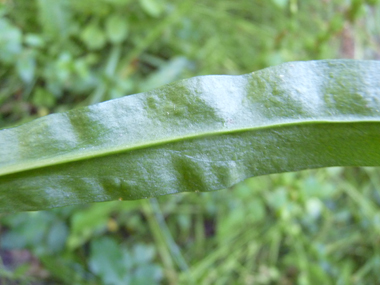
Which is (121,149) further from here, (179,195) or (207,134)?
(179,195)

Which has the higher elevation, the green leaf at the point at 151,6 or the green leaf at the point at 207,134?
the green leaf at the point at 151,6

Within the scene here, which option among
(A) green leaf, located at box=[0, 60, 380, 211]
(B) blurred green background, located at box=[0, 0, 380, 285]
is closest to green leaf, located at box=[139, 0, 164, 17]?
(B) blurred green background, located at box=[0, 0, 380, 285]

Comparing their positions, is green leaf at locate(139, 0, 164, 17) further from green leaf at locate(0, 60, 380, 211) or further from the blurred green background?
green leaf at locate(0, 60, 380, 211)

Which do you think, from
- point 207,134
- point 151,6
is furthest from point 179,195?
point 207,134

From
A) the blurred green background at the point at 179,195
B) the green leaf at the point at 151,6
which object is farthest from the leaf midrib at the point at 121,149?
the green leaf at the point at 151,6

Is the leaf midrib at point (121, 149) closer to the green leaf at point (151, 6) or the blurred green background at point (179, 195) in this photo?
the blurred green background at point (179, 195)

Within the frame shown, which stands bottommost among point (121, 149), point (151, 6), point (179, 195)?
point (179, 195)
